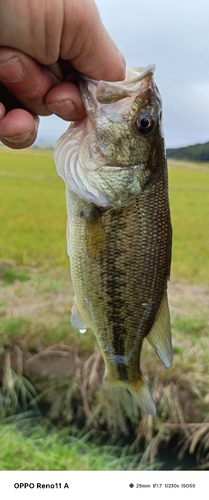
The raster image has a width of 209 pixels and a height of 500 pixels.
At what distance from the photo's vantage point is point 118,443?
57.2 inches

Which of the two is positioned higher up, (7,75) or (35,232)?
(7,75)

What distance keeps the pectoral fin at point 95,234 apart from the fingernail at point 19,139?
0.16 meters

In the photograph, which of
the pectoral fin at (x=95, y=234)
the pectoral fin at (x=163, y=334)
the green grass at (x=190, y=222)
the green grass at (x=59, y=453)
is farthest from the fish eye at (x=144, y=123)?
the green grass at (x=59, y=453)

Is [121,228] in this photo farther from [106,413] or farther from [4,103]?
[106,413]

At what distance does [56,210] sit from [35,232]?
0.43 ft

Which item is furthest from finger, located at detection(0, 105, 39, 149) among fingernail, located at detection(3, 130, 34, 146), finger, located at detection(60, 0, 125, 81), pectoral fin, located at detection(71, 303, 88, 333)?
pectoral fin, located at detection(71, 303, 88, 333)

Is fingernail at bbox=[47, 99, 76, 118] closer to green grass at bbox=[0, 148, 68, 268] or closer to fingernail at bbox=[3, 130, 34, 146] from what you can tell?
fingernail at bbox=[3, 130, 34, 146]

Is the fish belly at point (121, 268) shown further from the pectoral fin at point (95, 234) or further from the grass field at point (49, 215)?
the grass field at point (49, 215)

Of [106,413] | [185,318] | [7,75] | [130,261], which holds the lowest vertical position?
[106,413]

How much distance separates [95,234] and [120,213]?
45 millimetres

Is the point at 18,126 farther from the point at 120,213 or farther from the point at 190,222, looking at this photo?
the point at 190,222

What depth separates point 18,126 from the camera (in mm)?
630
